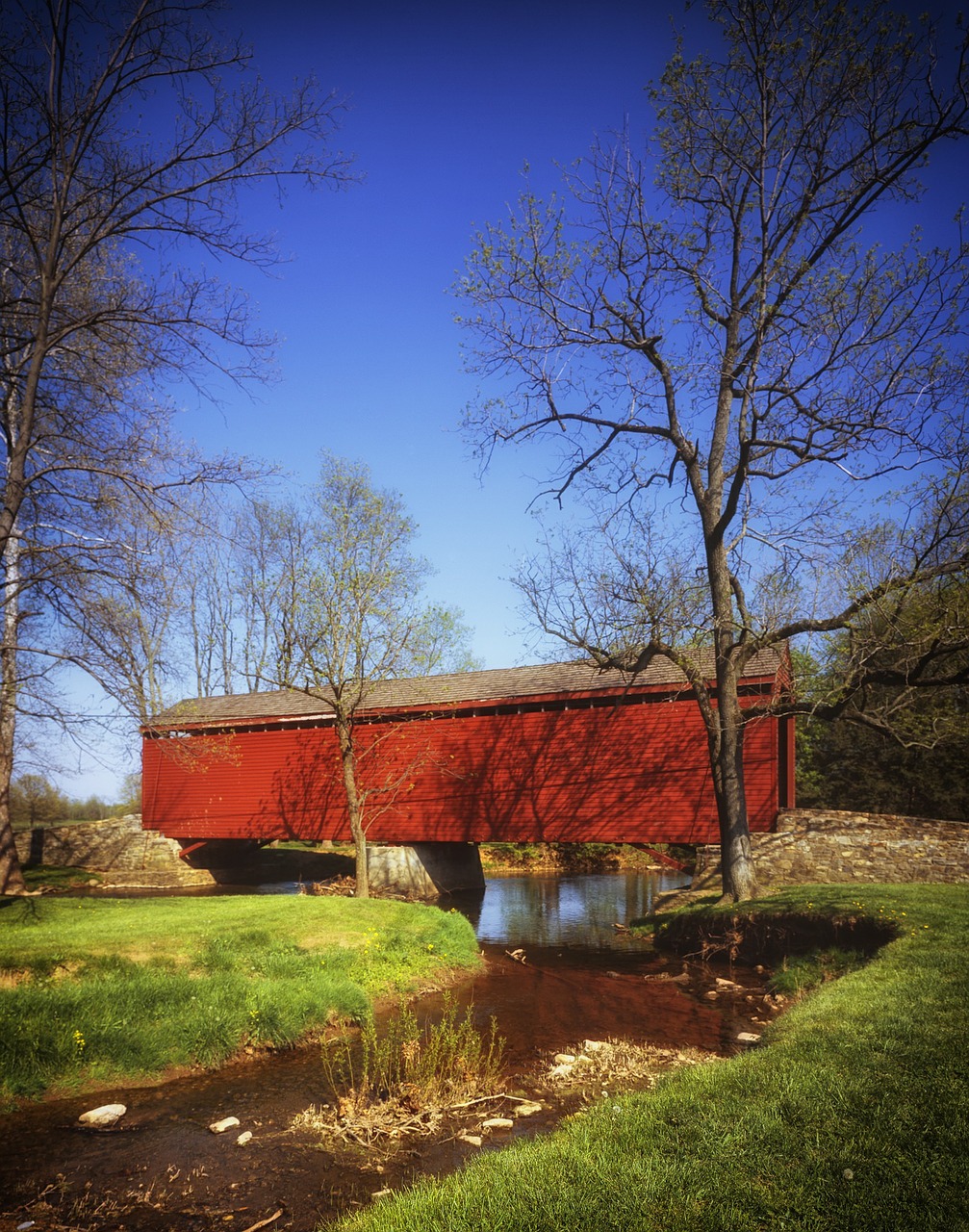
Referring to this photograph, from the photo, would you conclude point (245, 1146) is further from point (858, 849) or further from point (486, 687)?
point (486, 687)

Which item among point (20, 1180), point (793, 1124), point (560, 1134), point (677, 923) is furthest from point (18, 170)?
point (677, 923)

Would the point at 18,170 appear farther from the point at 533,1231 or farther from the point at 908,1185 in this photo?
the point at 908,1185

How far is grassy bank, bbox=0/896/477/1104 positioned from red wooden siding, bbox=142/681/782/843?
380cm

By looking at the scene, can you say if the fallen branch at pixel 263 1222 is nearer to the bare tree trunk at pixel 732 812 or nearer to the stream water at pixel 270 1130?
the stream water at pixel 270 1130

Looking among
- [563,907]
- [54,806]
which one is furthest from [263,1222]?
[54,806]

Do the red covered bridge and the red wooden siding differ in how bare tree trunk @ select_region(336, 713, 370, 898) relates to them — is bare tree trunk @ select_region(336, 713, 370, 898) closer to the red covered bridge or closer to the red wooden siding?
the red wooden siding

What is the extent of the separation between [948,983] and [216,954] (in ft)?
23.5

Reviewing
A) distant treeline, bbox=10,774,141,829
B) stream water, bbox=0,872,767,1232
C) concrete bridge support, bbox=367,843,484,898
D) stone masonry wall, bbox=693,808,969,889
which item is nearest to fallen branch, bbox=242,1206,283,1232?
stream water, bbox=0,872,767,1232

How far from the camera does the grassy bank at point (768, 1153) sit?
2.98 meters

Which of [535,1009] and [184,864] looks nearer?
[535,1009]

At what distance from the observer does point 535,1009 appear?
30.2 feet

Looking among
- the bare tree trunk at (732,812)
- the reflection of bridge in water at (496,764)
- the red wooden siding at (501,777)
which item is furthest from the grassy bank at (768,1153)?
the red wooden siding at (501,777)

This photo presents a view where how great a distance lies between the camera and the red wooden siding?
16234 mm

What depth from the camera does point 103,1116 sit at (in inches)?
229
